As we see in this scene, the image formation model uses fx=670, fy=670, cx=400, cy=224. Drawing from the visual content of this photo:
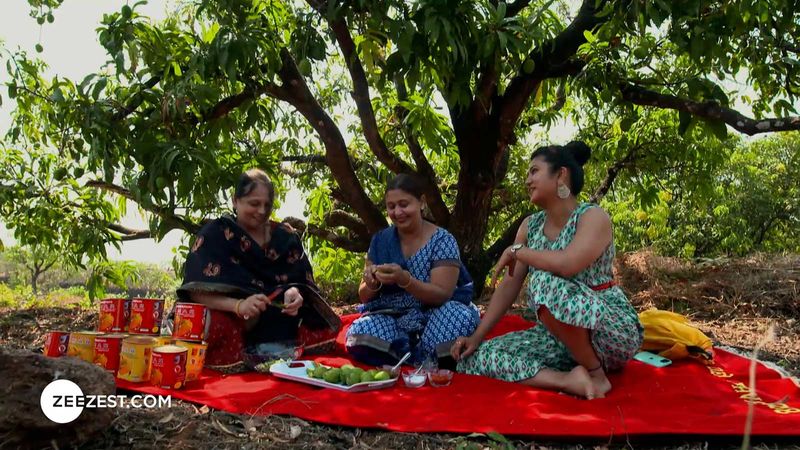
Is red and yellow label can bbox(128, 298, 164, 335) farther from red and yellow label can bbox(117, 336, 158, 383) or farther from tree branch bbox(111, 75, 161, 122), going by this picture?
tree branch bbox(111, 75, 161, 122)

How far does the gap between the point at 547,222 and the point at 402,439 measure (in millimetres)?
1313

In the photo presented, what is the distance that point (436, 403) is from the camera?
258 centimetres

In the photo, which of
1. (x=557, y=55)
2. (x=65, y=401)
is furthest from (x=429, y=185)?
(x=65, y=401)

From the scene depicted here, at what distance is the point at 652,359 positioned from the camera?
11.0 ft

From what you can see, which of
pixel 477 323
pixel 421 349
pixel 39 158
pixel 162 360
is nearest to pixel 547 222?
pixel 477 323

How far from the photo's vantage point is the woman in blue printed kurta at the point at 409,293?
329cm

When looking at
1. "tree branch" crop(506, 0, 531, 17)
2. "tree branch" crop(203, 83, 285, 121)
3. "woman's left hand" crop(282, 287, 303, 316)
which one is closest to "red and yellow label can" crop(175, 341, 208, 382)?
"woman's left hand" crop(282, 287, 303, 316)

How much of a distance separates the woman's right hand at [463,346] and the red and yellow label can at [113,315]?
1.52m

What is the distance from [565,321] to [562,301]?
0.27 feet

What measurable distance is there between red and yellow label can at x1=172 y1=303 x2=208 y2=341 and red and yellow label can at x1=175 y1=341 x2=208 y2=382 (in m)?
0.12

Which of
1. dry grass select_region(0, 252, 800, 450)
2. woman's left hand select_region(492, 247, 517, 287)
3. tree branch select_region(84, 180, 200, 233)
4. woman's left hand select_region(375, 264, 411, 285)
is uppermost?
tree branch select_region(84, 180, 200, 233)

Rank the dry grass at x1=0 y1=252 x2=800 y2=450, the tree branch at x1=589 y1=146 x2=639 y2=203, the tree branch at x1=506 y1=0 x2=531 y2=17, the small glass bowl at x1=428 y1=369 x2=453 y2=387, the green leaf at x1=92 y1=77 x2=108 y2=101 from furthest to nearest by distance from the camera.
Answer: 1. the tree branch at x1=589 y1=146 x2=639 y2=203
2. the tree branch at x1=506 y1=0 x2=531 y2=17
3. the green leaf at x1=92 y1=77 x2=108 y2=101
4. the small glass bowl at x1=428 y1=369 x2=453 y2=387
5. the dry grass at x1=0 y1=252 x2=800 y2=450

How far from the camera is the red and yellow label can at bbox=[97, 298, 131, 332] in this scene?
300 centimetres

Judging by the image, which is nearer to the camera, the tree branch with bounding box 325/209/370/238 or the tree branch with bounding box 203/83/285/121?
the tree branch with bounding box 203/83/285/121
